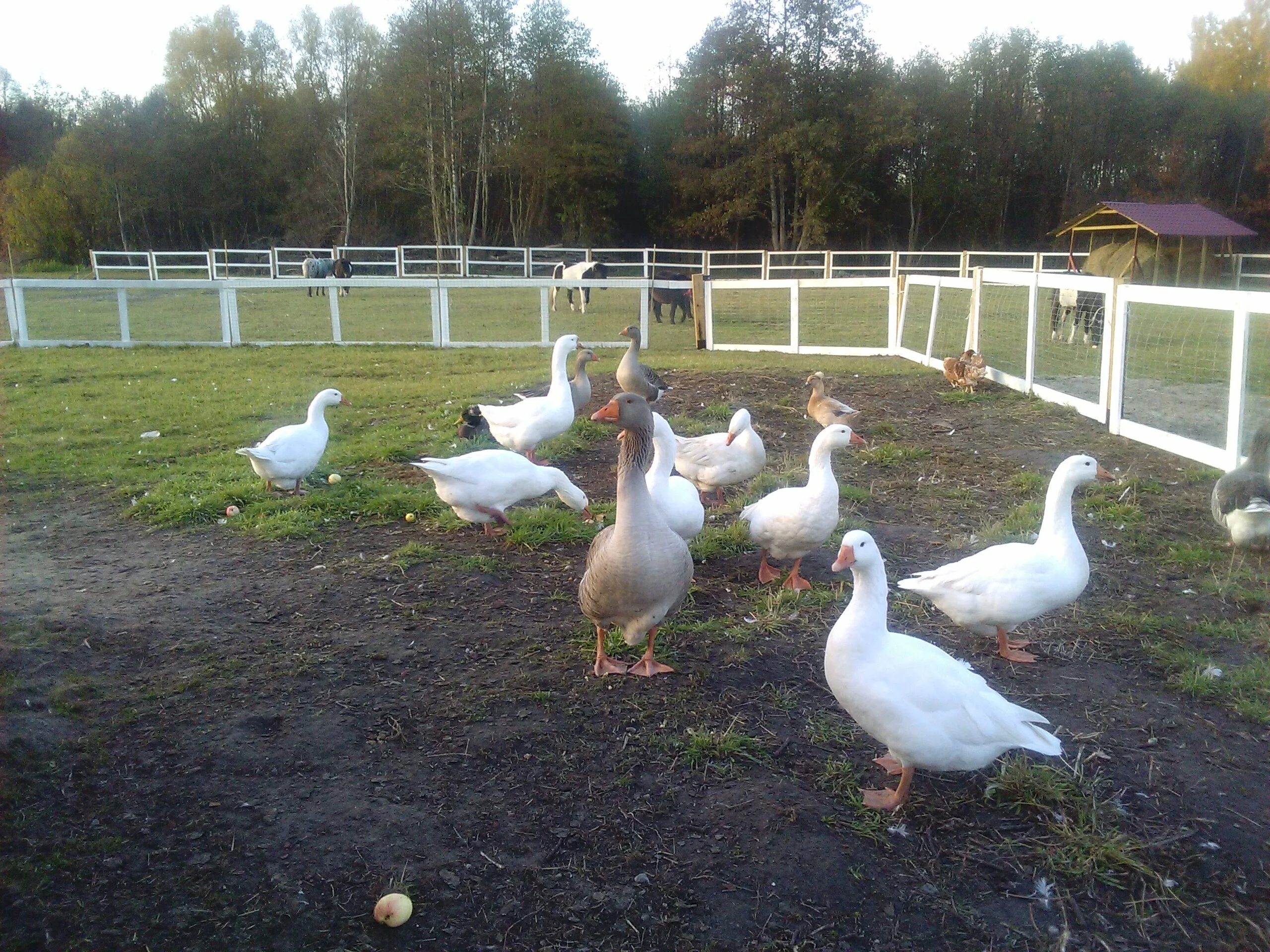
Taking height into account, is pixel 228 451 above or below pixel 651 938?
above

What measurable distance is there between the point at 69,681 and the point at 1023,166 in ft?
148

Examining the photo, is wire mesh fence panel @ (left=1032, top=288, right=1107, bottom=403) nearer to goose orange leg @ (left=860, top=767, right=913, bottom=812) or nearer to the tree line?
goose orange leg @ (left=860, top=767, right=913, bottom=812)

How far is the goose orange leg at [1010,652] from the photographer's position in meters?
4.29

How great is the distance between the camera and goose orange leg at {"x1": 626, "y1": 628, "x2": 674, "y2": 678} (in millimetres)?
4141

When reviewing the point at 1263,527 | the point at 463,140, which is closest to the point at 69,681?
the point at 1263,527

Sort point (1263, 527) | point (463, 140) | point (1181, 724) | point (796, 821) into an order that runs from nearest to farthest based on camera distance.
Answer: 1. point (796, 821)
2. point (1181, 724)
3. point (1263, 527)
4. point (463, 140)

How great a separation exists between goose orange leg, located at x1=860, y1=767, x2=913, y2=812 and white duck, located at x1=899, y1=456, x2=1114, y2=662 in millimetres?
1132

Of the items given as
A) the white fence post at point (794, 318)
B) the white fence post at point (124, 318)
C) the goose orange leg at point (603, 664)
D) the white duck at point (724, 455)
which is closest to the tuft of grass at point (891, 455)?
the white duck at point (724, 455)

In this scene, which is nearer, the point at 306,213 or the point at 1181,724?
the point at 1181,724

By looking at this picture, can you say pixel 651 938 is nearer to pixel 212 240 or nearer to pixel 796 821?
pixel 796 821

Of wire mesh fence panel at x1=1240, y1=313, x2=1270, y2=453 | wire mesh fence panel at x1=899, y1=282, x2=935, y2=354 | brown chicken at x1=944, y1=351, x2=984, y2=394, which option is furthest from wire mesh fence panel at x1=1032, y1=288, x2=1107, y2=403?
wire mesh fence panel at x1=899, y1=282, x2=935, y2=354

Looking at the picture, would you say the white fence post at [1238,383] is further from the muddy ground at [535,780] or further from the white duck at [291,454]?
the white duck at [291,454]

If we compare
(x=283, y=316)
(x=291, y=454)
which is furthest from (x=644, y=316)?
(x=291, y=454)

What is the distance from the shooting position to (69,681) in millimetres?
3758
